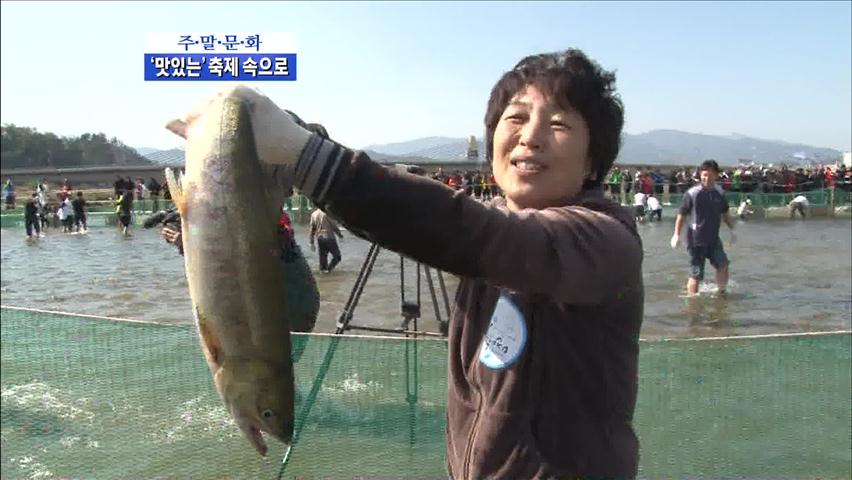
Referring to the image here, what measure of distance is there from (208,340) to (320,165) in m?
0.49

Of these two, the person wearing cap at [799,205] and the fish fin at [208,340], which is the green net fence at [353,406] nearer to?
the fish fin at [208,340]

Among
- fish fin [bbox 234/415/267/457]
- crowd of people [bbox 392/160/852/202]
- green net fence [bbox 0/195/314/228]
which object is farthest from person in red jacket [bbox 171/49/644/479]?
crowd of people [bbox 392/160/852/202]

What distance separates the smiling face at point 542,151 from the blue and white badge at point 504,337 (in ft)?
0.81

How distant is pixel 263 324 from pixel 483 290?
1.89 feet

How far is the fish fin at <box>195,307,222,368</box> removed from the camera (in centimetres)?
161

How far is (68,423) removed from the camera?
4.77 m

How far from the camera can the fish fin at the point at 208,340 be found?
5.27 ft

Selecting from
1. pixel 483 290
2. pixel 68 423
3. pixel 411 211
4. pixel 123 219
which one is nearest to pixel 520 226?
pixel 411 211

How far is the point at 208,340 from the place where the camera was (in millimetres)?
1629

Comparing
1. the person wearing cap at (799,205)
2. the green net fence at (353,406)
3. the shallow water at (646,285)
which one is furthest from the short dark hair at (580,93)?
the person wearing cap at (799,205)

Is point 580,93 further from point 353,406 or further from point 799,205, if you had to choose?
point 799,205

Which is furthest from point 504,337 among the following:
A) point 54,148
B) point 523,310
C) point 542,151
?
point 54,148

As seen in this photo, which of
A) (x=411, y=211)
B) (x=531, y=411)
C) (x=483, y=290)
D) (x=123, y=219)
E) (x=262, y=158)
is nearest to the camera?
(x=411, y=211)

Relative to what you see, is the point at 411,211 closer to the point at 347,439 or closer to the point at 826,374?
the point at 347,439
